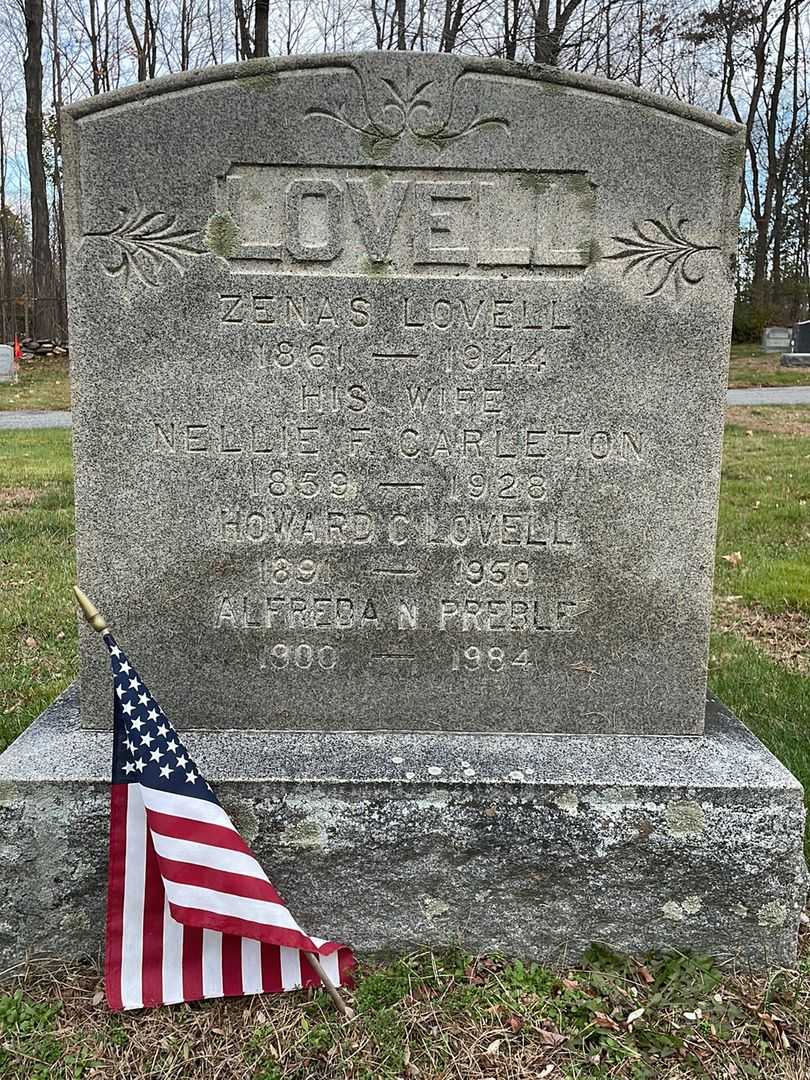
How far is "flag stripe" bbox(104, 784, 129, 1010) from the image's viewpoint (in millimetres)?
2449

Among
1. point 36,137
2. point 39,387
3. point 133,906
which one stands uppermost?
point 36,137

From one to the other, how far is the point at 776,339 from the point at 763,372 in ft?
20.5

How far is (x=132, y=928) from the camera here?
8.29 feet

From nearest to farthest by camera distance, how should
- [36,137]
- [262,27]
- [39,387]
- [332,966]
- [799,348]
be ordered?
[332,966] < [262,27] < [39,387] < [36,137] < [799,348]

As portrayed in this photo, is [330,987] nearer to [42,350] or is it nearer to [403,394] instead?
[403,394]

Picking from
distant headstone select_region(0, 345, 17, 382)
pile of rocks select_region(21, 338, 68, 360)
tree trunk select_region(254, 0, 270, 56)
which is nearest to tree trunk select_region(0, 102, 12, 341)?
pile of rocks select_region(21, 338, 68, 360)

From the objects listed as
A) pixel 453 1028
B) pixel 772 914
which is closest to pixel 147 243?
pixel 453 1028

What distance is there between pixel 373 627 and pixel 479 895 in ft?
2.79

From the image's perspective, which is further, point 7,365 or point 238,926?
point 7,365

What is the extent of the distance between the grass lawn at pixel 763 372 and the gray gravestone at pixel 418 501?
721 inches

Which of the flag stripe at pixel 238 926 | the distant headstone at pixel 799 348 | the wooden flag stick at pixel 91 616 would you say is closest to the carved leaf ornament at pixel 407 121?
the wooden flag stick at pixel 91 616

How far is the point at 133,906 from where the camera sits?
2518 millimetres

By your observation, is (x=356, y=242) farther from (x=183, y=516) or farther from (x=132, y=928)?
(x=132, y=928)

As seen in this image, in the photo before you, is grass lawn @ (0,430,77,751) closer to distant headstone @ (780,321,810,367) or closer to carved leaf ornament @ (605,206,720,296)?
carved leaf ornament @ (605,206,720,296)
